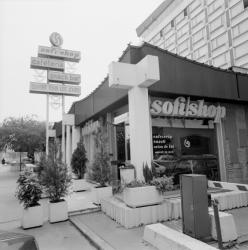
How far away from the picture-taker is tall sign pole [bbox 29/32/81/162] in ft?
65.6

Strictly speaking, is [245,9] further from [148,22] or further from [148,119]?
[148,119]

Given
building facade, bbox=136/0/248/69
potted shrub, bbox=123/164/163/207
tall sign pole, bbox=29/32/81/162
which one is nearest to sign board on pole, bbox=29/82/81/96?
tall sign pole, bbox=29/32/81/162

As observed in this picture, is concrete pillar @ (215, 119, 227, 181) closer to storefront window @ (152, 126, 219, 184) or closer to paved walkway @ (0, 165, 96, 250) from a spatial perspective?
storefront window @ (152, 126, 219, 184)

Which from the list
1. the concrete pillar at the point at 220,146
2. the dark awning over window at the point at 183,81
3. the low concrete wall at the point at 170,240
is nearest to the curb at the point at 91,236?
the low concrete wall at the point at 170,240

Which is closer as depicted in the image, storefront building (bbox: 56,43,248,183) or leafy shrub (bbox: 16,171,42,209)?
leafy shrub (bbox: 16,171,42,209)

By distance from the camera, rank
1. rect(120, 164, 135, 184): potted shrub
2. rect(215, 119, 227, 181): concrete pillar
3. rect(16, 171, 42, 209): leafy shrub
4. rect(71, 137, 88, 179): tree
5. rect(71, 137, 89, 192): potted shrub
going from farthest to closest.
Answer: rect(71, 137, 88, 179): tree
rect(71, 137, 89, 192): potted shrub
rect(215, 119, 227, 181): concrete pillar
rect(120, 164, 135, 184): potted shrub
rect(16, 171, 42, 209): leafy shrub

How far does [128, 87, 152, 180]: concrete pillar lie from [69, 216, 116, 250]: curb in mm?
2188

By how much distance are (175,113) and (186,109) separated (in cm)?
54

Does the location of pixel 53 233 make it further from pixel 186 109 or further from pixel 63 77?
pixel 63 77

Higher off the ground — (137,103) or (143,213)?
(137,103)

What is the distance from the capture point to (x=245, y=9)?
3322 cm

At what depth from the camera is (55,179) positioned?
687cm

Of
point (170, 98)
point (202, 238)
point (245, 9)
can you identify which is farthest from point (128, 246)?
point (245, 9)

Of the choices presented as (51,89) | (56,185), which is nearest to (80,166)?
(56,185)
